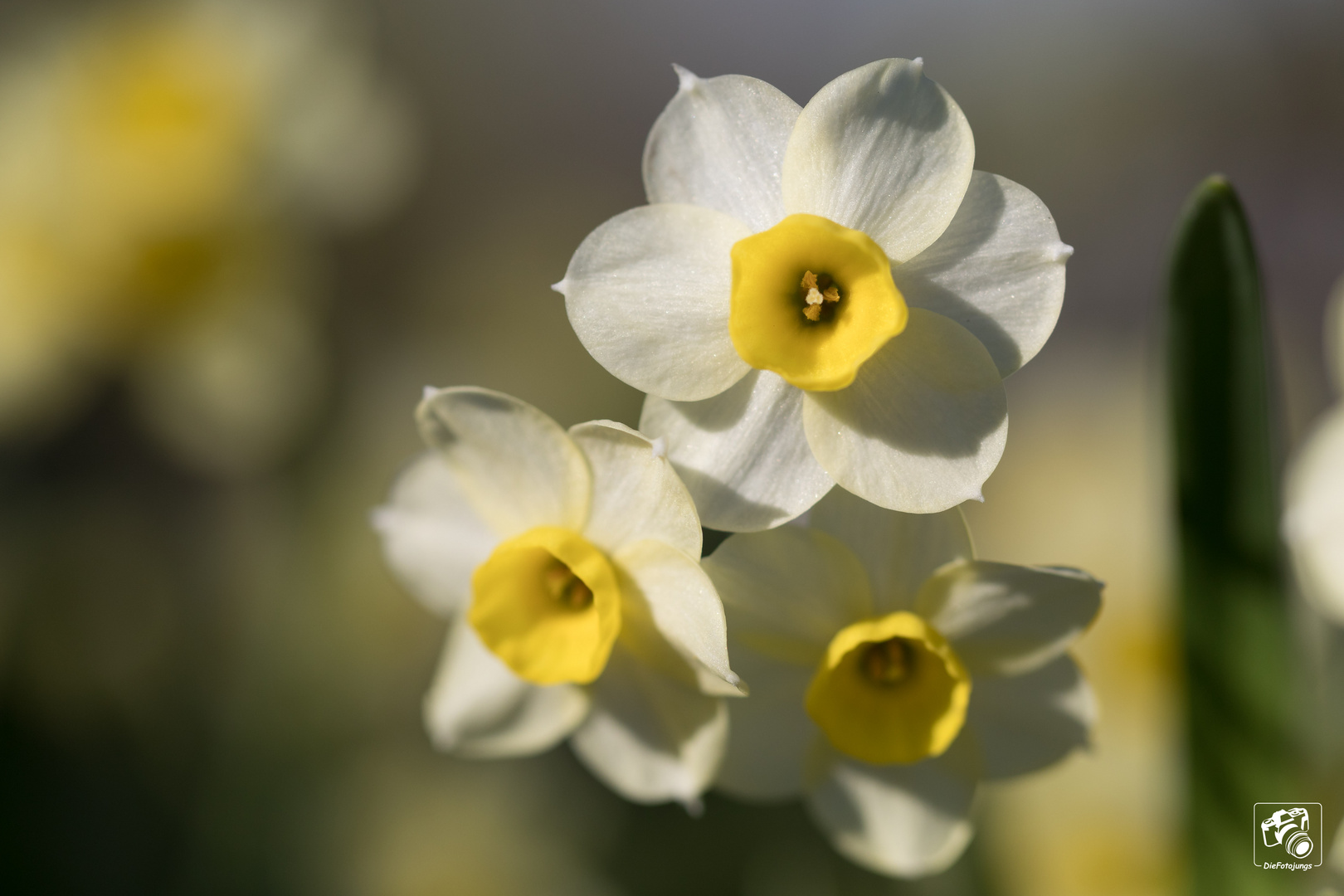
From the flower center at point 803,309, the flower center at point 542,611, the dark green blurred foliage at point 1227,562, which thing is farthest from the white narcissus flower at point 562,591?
the dark green blurred foliage at point 1227,562

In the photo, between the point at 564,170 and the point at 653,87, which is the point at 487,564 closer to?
the point at 564,170

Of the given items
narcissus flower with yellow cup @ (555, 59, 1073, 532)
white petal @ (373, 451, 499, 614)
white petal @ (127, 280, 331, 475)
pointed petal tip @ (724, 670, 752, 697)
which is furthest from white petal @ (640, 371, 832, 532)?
white petal @ (127, 280, 331, 475)

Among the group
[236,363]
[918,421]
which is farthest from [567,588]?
[236,363]

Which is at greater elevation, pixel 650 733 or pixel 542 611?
pixel 542 611

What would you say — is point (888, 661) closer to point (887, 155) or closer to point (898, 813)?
point (898, 813)

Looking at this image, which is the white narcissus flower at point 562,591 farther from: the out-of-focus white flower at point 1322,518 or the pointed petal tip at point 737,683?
the out-of-focus white flower at point 1322,518

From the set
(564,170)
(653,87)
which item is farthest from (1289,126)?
(564,170)
